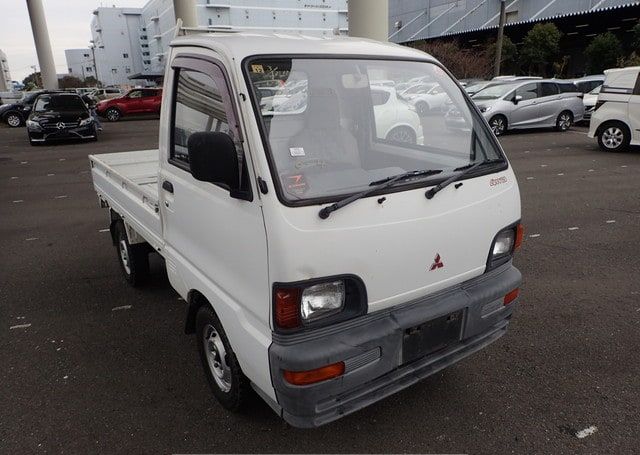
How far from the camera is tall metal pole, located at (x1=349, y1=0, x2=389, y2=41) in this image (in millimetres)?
9414

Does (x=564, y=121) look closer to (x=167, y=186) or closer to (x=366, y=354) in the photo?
(x=167, y=186)

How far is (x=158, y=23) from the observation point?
92188 mm

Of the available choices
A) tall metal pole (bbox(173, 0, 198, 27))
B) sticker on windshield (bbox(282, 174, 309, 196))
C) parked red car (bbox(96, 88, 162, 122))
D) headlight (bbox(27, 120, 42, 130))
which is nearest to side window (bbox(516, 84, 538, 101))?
tall metal pole (bbox(173, 0, 198, 27))

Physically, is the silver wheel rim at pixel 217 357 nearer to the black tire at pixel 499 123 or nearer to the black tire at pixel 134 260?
the black tire at pixel 134 260

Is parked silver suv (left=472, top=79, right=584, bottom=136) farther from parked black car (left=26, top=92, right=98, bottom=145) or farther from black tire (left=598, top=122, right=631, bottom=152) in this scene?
parked black car (left=26, top=92, right=98, bottom=145)

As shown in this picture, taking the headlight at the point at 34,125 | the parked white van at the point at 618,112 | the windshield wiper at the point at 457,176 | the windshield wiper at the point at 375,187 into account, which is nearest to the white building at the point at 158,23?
the headlight at the point at 34,125

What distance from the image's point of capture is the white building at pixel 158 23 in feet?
244

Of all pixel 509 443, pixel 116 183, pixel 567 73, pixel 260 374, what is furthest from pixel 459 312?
pixel 567 73

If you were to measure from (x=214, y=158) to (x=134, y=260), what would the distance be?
272cm

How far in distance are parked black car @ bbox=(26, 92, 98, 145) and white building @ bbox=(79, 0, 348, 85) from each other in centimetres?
3601

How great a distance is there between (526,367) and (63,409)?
9.99 feet

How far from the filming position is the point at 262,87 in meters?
2.34

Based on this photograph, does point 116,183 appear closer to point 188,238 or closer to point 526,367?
point 188,238

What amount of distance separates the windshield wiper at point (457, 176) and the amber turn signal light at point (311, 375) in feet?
3.12
